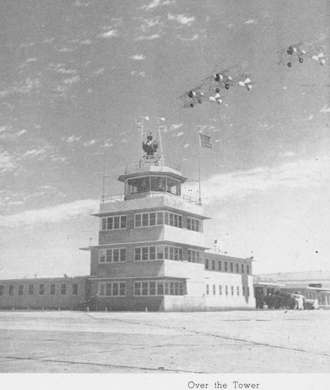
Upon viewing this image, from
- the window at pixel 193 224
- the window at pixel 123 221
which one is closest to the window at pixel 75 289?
the window at pixel 123 221

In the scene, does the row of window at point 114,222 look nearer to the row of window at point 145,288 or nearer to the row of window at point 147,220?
the row of window at point 147,220

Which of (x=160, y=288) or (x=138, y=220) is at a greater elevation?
(x=138, y=220)

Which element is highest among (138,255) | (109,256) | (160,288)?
(109,256)

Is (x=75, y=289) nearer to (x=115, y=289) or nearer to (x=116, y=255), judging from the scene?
(x=115, y=289)

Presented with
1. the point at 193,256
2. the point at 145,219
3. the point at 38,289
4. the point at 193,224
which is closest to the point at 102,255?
the point at 145,219

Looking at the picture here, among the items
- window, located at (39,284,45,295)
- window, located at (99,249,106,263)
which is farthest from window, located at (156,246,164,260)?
window, located at (39,284,45,295)

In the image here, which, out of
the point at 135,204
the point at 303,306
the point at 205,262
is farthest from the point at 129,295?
the point at 303,306

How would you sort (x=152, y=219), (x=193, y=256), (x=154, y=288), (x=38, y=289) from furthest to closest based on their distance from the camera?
(x=38, y=289) < (x=193, y=256) < (x=152, y=219) < (x=154, y=288)
